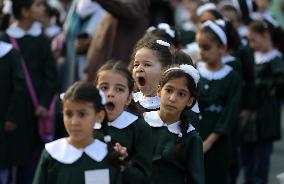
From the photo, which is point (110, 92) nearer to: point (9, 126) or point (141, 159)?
point (141, 159)

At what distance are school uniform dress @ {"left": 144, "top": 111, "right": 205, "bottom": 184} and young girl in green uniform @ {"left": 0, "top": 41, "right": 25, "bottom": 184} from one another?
256 centimetres

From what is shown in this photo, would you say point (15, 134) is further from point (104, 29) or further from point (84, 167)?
point (84, 167)

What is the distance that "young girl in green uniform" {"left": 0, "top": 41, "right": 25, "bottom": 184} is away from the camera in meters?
8.09

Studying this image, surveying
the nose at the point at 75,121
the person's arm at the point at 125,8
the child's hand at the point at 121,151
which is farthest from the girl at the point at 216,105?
the nose at the point at 75,121

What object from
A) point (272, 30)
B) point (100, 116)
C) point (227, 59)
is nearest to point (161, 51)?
point (100, 116)

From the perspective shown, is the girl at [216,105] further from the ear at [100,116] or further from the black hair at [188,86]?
the ear at [100,116]

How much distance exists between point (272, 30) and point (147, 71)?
4204 millimetres

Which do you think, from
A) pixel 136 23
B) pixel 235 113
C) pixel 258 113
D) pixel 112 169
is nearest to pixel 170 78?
pixel 112 169

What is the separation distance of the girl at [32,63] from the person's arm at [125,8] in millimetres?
873

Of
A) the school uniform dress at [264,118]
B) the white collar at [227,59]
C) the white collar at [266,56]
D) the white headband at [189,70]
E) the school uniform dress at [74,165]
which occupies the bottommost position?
the school uniform dress at [264,118]

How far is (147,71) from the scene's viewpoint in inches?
244

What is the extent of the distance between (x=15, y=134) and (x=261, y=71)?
2.65 meters

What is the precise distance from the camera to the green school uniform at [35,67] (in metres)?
8.76

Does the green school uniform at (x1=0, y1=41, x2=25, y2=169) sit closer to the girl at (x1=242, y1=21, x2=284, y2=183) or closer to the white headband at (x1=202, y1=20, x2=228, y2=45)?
the white headband at (x1=202, y1=20, x2=228, y2=45)
